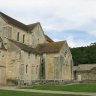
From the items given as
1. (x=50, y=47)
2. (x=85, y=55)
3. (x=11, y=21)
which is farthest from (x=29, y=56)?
(x=85, y=55)

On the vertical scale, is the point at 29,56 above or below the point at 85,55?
below

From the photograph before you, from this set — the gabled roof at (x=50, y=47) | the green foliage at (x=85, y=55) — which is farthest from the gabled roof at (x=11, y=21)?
the green foliage at (x=85, y=55)

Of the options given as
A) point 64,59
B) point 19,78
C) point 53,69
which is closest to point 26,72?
point 19,78

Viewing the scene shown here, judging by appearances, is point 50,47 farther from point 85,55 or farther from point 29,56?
point 85,55

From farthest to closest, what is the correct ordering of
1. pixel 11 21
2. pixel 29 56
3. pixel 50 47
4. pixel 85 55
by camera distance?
1. pixel 85 55
2. pixel 50 47
3. pixel 11 21
4. pixel 29 56

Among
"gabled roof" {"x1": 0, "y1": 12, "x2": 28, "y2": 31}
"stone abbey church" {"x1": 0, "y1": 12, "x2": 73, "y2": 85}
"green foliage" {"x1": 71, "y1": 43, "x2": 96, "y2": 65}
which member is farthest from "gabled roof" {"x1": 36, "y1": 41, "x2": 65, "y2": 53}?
"green foliage" {"x1": 71, "y1": 43, "x2": 96, "y2": 65}

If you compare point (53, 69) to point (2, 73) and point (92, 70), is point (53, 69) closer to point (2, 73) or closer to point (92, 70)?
point (2, 73)

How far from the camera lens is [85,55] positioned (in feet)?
368

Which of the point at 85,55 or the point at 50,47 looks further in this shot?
the point at 85,55

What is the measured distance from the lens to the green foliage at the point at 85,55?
111 metres

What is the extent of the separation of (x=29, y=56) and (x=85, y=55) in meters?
56.0

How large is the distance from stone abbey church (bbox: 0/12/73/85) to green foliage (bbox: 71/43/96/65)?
42004 mm

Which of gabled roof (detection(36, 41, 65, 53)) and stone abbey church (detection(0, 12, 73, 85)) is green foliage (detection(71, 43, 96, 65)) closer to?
stone abbey church (detection(0, 12, 73, 85))

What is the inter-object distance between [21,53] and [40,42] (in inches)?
617
